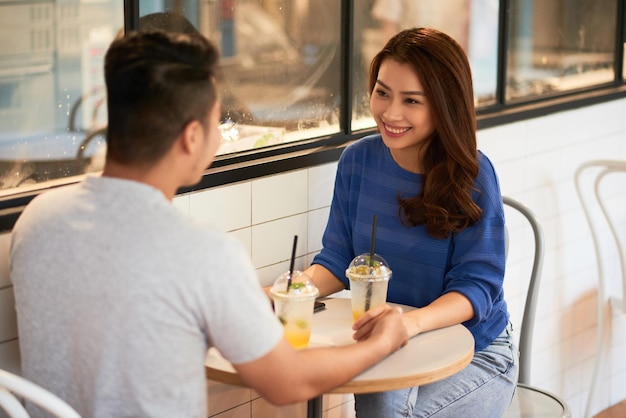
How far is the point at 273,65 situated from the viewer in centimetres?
284

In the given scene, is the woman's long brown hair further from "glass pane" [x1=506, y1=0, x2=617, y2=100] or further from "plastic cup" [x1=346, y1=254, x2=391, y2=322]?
"glass pane" [x1=506, y1=0, x2=617, y2=100]

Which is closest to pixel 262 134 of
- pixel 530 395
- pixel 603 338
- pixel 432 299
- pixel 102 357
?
pixel 432 299

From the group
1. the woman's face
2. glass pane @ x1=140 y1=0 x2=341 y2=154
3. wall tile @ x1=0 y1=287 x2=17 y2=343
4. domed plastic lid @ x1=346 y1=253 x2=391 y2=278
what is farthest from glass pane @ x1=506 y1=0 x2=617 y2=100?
wall tile @ x1=0 y1=287 x2=17 y2=343

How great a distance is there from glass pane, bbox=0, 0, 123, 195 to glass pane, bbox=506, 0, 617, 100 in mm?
1833

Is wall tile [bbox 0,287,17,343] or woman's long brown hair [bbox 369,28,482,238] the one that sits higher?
woman's long brown hair [bbox 369,28,482,238]

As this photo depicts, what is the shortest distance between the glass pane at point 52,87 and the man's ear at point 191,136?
2.40 feet

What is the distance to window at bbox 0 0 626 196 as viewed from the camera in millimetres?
2217

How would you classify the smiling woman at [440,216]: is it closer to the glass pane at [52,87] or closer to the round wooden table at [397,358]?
the round wooden table at [397,358]

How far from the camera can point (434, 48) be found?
2.36 meters

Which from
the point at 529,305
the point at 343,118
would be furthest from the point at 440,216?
the point at 529,305

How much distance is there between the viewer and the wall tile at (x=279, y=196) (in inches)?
103

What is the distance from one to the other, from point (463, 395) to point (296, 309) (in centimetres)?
57

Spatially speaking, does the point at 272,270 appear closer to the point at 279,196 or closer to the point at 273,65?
the point at 279,196

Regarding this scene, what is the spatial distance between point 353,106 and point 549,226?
1.09 m
